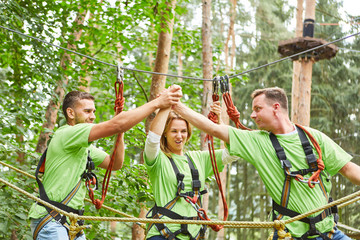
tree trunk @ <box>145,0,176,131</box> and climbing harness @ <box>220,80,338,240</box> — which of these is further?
tree trunk @ <box>145,0,176,131</box>

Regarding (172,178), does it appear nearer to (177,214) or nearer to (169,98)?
(177,214)

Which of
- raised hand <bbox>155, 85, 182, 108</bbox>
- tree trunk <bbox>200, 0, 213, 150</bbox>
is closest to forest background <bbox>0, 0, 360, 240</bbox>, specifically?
tree trunk <bbox>200, 0, 213, 150</bbox>

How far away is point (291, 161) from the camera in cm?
279

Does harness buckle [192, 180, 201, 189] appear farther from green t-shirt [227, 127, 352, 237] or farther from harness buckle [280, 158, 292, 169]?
harness buckle [280, 158, 292, 169]

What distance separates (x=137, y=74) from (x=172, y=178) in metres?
8.11

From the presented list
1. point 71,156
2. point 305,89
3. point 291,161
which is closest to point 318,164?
point 291,161

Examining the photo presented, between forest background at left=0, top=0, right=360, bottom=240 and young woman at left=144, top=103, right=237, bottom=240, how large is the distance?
1550mm

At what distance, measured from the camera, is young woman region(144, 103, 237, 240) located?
2.94m

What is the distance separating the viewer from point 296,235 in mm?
2713

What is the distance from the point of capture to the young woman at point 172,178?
2936 mm

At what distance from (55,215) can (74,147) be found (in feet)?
1.53

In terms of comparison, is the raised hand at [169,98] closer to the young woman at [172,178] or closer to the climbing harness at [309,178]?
the young woman at [172,178]

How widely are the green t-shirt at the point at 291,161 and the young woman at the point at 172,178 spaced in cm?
38

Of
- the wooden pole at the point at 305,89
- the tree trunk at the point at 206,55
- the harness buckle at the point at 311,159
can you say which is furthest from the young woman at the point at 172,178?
the wooden pole at the point at 305,89
